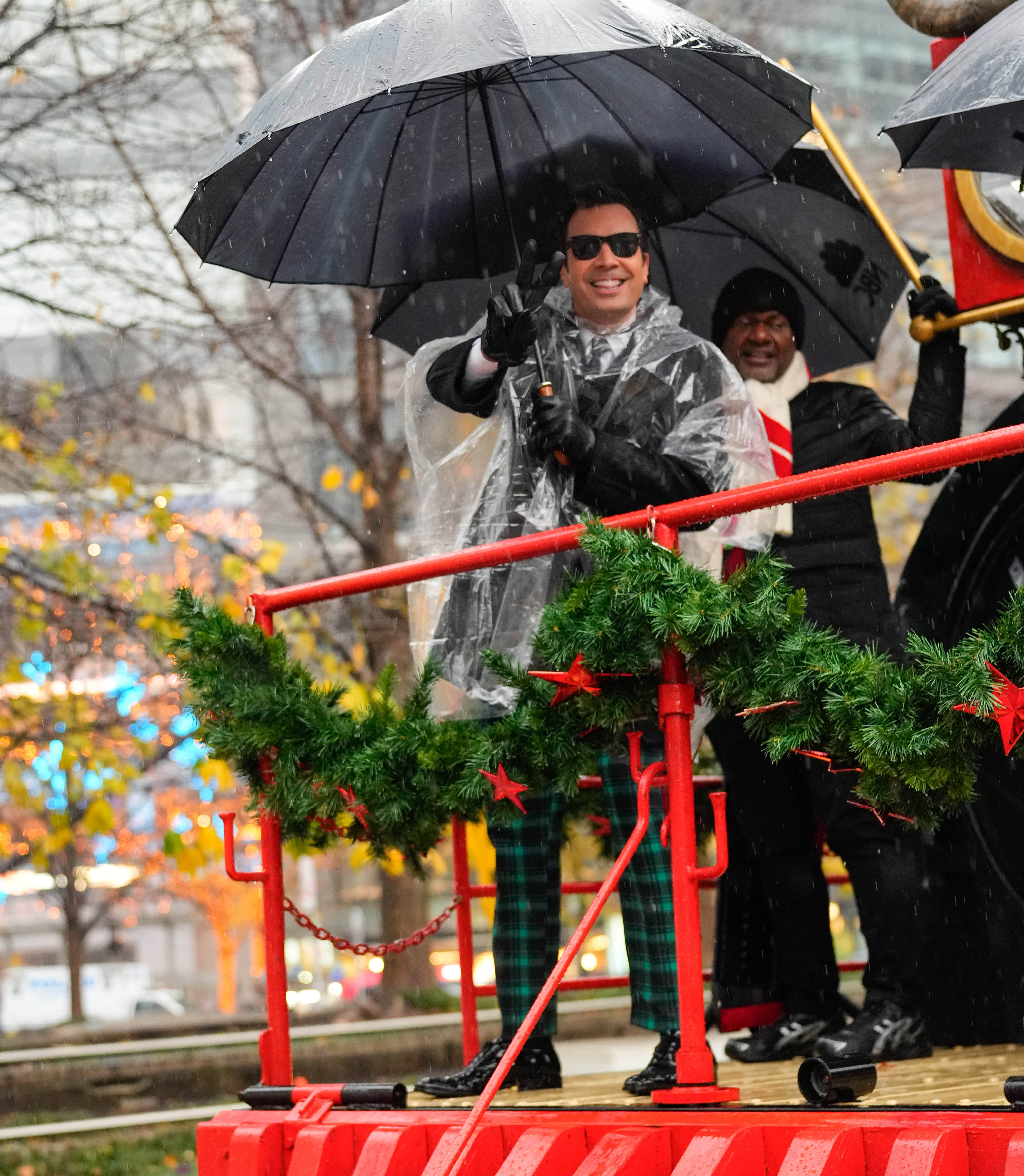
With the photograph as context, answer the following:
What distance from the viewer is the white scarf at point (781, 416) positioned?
14.9ft

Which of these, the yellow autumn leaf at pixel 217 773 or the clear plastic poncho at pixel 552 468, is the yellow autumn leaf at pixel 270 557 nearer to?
the yellow autumn leaf at pixel 217 773

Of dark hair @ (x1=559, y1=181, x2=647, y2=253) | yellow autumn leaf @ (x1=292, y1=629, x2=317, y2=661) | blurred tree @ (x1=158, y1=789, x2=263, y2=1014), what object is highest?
dark hair @ (x1=559, y1=181, x2=647, y2=253)

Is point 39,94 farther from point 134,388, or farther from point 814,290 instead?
point 814,290

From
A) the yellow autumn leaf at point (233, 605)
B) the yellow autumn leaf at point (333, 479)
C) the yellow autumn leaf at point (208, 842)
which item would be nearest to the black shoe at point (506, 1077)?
the yellow autumn leaf at point (208, 842)

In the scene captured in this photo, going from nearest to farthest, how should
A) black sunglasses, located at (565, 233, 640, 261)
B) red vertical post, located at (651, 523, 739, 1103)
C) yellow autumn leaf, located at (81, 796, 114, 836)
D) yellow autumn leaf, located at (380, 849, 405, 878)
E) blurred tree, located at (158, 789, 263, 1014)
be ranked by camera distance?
red vertical post, located at (651, 523, 739, 1103) < black sunglasses, located at (565, 233, 640, 261) < yellow autumn leaf, located at (81, 796, 114, 836) < yellow autumn leaf, located at (380, 849, 405, 878) < blurred tree, located at (158, 789, 263, 1014)

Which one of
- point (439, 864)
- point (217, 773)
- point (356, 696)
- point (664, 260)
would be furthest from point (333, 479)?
point (439, 864)

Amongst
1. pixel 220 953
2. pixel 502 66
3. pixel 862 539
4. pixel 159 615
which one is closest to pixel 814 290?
pixel 862 539

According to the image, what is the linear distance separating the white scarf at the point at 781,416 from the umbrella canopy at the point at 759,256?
1.69ft

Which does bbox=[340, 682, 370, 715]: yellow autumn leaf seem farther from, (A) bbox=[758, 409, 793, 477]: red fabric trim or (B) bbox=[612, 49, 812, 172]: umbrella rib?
(B) bbox=[612, 49, 812, 172]: umbrella rib

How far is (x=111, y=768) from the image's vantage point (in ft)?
31.9

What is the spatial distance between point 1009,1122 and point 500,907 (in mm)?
1739

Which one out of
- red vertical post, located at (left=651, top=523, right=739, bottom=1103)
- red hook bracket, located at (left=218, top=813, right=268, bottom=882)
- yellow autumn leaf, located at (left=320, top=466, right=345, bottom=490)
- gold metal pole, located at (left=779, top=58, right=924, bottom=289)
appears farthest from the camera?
yellow autumn leaf, located at (left=320, top=466, right=345, bottom=490)

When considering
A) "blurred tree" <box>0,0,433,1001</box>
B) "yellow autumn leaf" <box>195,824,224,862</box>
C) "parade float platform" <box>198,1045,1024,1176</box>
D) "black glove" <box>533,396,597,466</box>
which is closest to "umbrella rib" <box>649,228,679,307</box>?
"black glove" <box>533,396,597,466</box>

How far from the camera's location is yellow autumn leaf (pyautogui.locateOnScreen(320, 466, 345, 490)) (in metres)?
11.2
